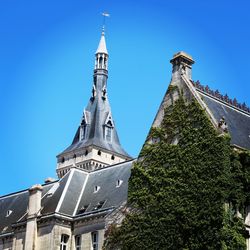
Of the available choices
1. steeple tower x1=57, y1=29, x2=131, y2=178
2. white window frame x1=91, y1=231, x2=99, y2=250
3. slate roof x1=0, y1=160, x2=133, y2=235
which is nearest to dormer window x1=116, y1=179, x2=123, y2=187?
slate roof x1=0, y1=160, x2=133, y2=235

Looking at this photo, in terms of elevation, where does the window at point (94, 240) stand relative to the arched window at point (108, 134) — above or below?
below

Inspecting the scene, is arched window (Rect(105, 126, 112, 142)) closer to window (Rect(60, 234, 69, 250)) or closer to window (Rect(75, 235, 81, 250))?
window (Rect(60, 234, 69, 250))

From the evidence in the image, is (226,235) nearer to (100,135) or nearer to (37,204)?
(37,204)

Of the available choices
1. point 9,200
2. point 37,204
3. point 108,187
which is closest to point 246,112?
point 108,187

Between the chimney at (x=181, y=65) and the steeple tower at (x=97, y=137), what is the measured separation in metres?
59.5

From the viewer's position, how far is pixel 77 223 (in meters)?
55.4

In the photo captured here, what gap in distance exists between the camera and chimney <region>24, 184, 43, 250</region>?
5550 centimetres

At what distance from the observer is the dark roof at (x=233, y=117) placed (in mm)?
43125

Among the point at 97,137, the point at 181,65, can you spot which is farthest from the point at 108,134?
the point at 181,65

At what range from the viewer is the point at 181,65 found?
152ft

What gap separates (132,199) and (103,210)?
1001cm

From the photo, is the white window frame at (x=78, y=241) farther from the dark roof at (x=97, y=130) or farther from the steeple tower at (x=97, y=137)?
the dark roof at (x=97, y=130)

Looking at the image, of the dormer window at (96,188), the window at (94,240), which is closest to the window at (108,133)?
the dormer window at (96,188)

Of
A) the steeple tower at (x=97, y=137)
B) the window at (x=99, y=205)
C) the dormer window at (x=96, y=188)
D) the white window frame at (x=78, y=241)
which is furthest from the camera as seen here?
the steeple tower at (x=97, y=137)
